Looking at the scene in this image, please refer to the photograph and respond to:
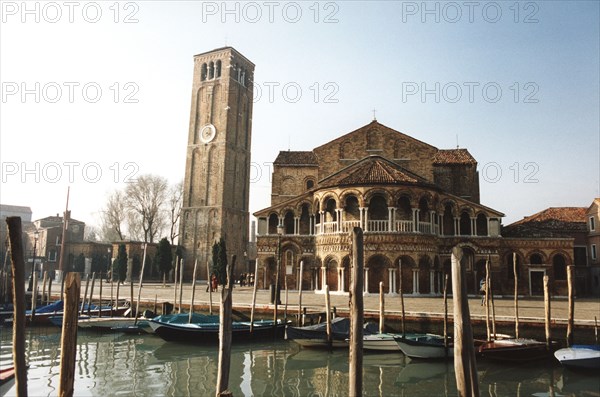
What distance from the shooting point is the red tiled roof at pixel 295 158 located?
34.0m

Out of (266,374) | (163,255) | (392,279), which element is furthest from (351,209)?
(163,255)

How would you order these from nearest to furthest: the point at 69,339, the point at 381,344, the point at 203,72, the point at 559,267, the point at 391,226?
the point at 69,339 < the point at 381,344 < the point at 391,226 < the point at 559,267 < the point at 203,72

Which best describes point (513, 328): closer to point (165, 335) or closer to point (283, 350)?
point (283, 350)

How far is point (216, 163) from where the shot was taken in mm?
45188

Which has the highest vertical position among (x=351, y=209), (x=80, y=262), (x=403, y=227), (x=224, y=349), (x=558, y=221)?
(x=558, y=221)

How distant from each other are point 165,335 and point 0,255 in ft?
156

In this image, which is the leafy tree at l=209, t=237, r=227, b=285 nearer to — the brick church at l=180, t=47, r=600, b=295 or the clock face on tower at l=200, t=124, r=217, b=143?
the brick church at l=180, t=47, r=600, b=295

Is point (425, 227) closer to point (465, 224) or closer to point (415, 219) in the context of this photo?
point (415, 219)

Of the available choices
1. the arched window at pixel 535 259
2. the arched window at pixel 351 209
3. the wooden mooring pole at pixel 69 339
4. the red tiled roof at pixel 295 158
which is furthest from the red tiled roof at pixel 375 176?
the wooden mooring pole at pixel 69 339

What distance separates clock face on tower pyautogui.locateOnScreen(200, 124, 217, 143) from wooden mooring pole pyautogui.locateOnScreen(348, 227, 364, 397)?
40.4m

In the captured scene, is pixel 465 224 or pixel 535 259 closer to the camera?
pixel 535 259

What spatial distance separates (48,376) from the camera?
1108 cm

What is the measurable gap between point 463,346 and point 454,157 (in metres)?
28.4

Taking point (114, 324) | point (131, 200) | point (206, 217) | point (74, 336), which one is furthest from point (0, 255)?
point (74, 336)
